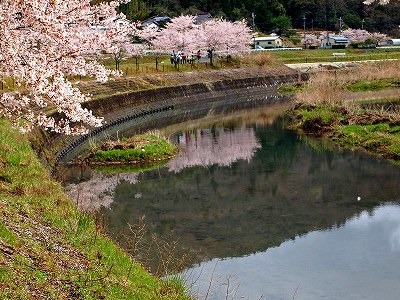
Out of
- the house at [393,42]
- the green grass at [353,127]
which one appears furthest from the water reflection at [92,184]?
the house at [393,42]

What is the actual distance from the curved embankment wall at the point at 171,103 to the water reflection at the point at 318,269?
15.7 m

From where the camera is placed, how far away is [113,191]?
23.2 metres

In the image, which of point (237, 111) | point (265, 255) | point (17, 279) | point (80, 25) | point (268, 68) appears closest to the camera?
point (17, 279)

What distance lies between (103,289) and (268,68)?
65.9 m

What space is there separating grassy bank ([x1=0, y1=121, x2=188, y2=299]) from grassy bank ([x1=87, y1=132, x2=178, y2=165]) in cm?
1225

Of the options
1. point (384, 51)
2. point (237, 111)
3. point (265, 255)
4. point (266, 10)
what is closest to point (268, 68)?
point (237, 111)

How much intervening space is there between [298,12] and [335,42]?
23.4 meters

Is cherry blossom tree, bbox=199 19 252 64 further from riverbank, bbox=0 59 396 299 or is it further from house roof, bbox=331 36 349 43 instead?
riverbank, bbox=0 59 396 299

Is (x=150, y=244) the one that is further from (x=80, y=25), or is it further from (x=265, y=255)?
(x=80, y=25)

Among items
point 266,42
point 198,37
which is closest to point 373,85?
point 198,37

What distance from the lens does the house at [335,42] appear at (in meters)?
104

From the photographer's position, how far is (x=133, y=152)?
92.7ft

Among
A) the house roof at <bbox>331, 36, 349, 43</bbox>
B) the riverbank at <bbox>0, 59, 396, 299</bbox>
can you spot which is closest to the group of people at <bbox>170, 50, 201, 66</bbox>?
the house roof at <bbox>331, 36, 349, 43</bbox>

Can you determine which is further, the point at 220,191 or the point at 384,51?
the point at 384,51
